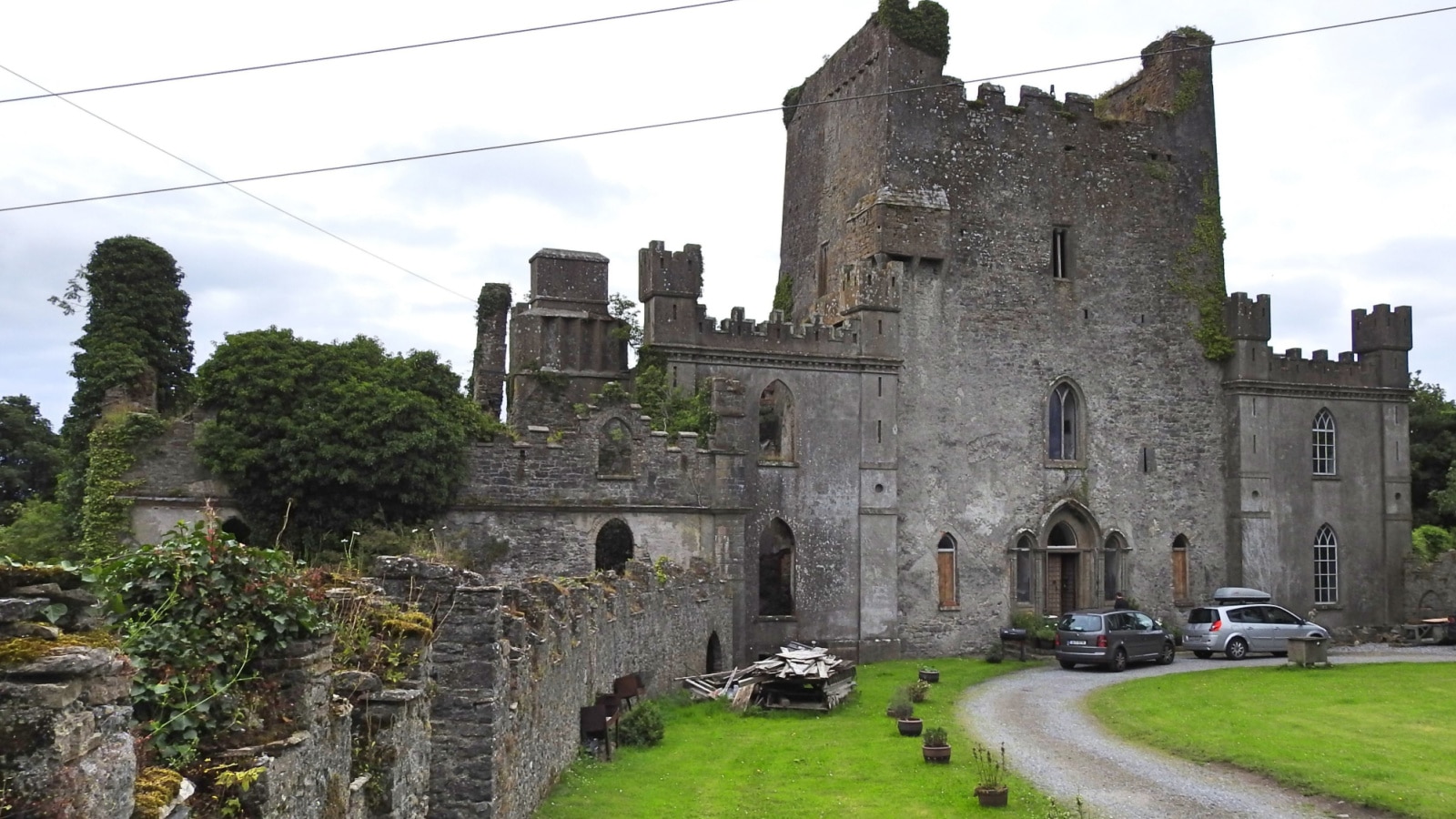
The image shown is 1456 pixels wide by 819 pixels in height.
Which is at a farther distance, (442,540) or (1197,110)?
(1197,110)

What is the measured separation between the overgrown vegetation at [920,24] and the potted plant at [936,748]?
22787 mm

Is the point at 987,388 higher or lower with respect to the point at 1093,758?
higher

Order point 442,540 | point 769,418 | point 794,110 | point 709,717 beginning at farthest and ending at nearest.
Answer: point 794,110 < point 769,418 < point 442,540 < point 709,717

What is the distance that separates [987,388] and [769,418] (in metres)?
6.20

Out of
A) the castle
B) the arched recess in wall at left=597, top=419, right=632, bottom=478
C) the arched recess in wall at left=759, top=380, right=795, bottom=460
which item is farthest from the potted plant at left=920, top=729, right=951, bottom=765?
the arched recess in wall at left=759, top=380, right=795, bottom=460

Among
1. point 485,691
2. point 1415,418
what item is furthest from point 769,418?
point 1415,418

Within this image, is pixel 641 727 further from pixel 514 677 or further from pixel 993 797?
pixel 514 677

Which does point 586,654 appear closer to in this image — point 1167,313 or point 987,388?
point 987,388

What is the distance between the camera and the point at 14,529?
27438 millimetres

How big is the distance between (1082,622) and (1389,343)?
16.7 meters

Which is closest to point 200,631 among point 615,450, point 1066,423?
point 615,450

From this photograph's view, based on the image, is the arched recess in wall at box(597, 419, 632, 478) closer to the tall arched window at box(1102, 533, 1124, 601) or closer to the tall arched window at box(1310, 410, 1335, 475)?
the tall arched window at box(1102, 533, 1124, 601)

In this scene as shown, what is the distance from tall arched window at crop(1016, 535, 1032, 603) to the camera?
Answer: 119 ft

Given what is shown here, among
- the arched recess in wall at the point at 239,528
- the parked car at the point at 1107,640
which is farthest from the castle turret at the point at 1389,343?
the arched recess in wall at the point at 239,528
